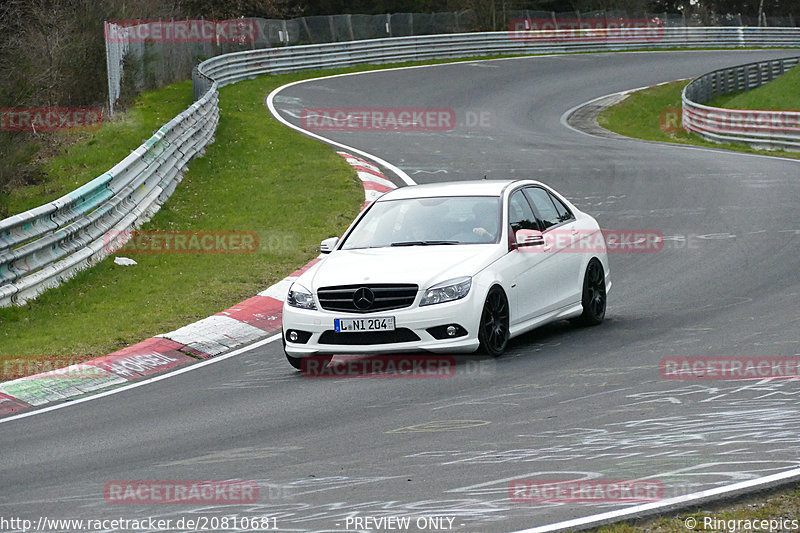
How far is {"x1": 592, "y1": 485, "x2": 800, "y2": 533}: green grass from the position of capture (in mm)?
5180

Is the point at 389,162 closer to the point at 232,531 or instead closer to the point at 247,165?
the point at 247,165

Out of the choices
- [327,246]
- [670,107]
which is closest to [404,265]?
[327,246]

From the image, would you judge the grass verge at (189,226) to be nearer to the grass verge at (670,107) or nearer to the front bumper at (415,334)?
the front bumper at (415,334)

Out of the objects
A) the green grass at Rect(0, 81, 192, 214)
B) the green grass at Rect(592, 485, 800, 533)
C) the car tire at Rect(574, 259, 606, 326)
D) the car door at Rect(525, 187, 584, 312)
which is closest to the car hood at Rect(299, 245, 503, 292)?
the car door at Rect(525, 187, 584, 312)

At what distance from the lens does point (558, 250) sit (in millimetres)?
11250

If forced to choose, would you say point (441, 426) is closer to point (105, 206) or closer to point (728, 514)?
point (728, 514)

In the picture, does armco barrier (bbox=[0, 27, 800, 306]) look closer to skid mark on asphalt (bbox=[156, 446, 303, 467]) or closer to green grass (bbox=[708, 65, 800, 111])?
skid mark on asphalt (bbox=[156, 446, 303, 467])

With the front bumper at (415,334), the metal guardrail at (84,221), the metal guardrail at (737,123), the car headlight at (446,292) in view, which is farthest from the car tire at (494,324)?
the metal guardrail at (737,123)

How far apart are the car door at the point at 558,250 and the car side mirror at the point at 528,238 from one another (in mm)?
334

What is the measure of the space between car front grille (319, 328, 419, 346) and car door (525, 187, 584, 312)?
174cm

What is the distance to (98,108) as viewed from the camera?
25.6 metres

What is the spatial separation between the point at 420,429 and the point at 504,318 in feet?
8.72

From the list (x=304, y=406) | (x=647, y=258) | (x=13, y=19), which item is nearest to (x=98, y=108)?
(x=13, y=19)

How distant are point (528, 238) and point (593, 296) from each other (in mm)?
1357
